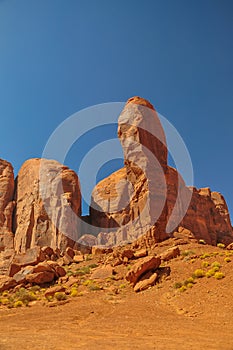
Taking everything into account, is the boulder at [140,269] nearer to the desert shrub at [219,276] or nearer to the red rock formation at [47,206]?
the desert shrub at [219,276]

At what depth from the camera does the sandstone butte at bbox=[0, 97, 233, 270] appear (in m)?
42.3

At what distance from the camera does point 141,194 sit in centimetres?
4316

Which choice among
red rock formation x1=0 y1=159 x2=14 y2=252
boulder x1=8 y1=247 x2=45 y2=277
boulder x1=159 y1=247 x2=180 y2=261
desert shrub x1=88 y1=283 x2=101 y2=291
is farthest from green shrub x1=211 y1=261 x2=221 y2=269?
red rock formation x1=0 y1=159 x2=14 y2=252

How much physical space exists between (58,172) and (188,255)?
1567 inches

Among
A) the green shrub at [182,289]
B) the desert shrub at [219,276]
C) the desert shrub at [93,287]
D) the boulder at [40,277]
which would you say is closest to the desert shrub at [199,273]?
the desert shrub at [219,276]

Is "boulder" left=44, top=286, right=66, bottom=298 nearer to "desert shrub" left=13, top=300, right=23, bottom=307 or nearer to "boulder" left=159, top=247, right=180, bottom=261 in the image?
"desert shrub" left=13, top=300, right=23, bottom=307

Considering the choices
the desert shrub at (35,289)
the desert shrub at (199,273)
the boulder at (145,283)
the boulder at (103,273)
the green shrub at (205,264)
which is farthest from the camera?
the boulder at (103,273)

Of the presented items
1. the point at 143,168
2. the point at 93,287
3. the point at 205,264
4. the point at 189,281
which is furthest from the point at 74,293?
the point at 143,168

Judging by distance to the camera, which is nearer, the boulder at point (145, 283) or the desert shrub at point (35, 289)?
the boulder at point (145, 283)

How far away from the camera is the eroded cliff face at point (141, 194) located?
3988 centimetres

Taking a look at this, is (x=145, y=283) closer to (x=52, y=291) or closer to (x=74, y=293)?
(x=74, y=293)

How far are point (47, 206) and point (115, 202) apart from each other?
53.0 ft

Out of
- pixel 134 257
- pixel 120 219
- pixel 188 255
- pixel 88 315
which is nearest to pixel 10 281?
pixel 134 257

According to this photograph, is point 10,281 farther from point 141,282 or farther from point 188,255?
point 188,255
